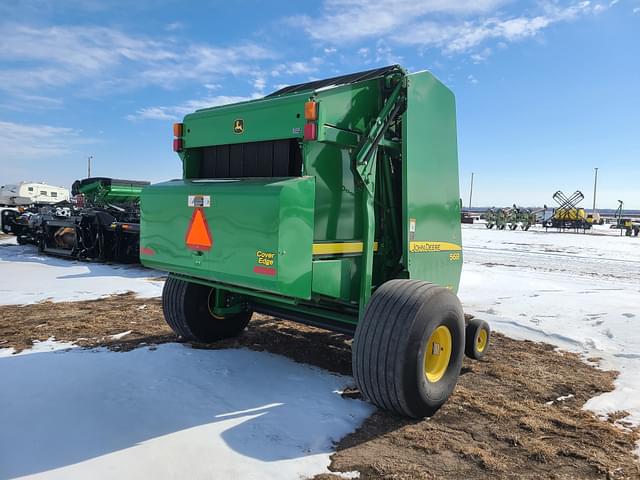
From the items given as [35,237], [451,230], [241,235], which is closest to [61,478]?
[241,235]

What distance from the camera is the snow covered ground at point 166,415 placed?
2766 mm

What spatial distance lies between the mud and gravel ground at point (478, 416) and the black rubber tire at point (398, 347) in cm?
19

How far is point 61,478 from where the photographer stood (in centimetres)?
260

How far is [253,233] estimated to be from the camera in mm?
3316

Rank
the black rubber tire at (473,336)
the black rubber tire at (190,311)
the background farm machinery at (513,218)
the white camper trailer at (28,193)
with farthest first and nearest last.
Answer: the white camper trailer at (28,193) < the background farm machinery at (513,218) < the black rubber tire at (190,311) < the black rubber tire at (473,336)

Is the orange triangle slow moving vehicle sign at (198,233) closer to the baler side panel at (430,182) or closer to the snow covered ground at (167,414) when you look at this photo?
the snow covered ground at (167,414)

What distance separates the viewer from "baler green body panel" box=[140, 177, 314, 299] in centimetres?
323

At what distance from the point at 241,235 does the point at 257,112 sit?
39.2 inches

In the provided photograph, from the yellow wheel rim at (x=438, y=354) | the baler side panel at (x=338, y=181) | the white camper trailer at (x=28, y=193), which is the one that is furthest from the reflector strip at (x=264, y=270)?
the white camper trailer at (x=28, y=193)

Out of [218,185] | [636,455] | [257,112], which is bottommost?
[636,455]

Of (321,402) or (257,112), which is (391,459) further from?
(257,112)

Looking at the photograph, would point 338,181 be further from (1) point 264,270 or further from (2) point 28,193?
(2) point 28,193

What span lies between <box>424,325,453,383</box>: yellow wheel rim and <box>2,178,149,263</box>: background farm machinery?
353 inches

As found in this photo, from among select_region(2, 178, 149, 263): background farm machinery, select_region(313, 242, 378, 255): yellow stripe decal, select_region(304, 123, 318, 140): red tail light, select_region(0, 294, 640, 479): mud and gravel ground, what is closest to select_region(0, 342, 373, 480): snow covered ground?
select_region(0, 294, 640, 479): mud and gravel ground
